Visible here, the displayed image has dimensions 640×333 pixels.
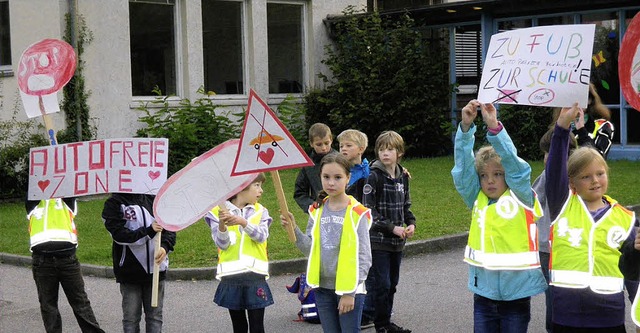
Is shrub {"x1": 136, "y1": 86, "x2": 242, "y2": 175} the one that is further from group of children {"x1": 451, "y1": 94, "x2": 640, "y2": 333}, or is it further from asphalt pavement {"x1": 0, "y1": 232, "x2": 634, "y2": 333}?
Result: group of children {"x1": 451, "y1": 94, "x2": 640, "y2": 333}

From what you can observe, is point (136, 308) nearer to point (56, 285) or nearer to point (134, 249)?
point (134, 249)

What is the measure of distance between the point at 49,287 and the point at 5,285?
12.2 feet

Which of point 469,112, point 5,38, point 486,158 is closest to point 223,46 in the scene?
point 5,38

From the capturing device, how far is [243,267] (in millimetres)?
6332

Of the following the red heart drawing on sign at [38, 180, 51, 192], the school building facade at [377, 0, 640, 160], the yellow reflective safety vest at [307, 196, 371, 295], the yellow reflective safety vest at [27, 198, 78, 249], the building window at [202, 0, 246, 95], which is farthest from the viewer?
the building window at [202, 0, 246, 95]

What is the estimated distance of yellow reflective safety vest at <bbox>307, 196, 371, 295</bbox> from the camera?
5750 millimetres

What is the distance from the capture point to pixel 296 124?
2164 cm

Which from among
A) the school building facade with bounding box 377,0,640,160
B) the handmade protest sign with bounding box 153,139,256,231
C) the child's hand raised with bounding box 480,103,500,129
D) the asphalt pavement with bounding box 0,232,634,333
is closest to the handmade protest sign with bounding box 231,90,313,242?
the handmade protest sign with bounding box 153,139,256,231

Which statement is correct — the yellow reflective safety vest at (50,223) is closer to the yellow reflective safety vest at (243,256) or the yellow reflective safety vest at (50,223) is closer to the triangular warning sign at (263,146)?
the yellow reflective safety vest at (243,256)

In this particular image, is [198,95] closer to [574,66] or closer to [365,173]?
[365,173]

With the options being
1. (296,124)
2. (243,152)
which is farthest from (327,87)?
(243,152)

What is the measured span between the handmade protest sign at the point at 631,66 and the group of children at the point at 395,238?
0.35 metres

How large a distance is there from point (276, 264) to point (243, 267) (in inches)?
168

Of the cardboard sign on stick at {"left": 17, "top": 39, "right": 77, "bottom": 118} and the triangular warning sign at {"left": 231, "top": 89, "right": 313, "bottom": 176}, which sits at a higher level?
the cardboard sign on stick at {"left": 17, "top": 39, "right": 77, "bottom": 118}
